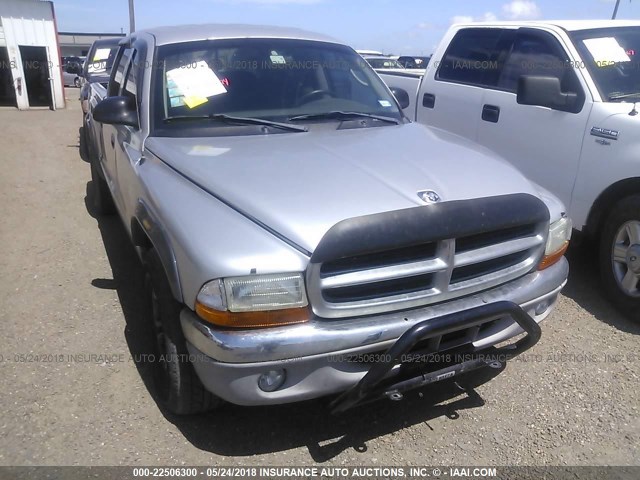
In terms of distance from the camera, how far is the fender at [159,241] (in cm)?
233

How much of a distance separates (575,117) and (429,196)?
2.26 meters

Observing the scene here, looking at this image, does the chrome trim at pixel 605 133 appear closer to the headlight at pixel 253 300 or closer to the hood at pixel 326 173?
the hood at pixel 326 173

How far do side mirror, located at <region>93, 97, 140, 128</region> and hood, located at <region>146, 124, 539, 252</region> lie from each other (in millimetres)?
343

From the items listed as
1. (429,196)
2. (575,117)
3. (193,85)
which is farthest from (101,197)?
(575,117)

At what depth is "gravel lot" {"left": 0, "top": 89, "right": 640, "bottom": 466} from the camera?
2635 millimetres

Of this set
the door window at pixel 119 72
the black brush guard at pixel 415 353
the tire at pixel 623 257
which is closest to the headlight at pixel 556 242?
the black brush guard at pixel 415 353

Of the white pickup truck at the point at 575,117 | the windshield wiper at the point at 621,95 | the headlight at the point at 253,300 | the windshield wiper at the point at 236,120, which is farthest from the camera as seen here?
the windshield wiper at the point at 621,95

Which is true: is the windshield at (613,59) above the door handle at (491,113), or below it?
above

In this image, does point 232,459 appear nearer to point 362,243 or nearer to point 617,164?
point 362,243

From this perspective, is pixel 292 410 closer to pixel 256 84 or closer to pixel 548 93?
pixel 256 84

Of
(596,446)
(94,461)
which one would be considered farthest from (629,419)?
(94,461)

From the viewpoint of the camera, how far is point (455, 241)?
2.44 metres

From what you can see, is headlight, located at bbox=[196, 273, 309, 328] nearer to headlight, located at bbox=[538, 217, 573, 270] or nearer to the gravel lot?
the gravel lot

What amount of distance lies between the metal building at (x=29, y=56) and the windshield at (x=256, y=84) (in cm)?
1508
